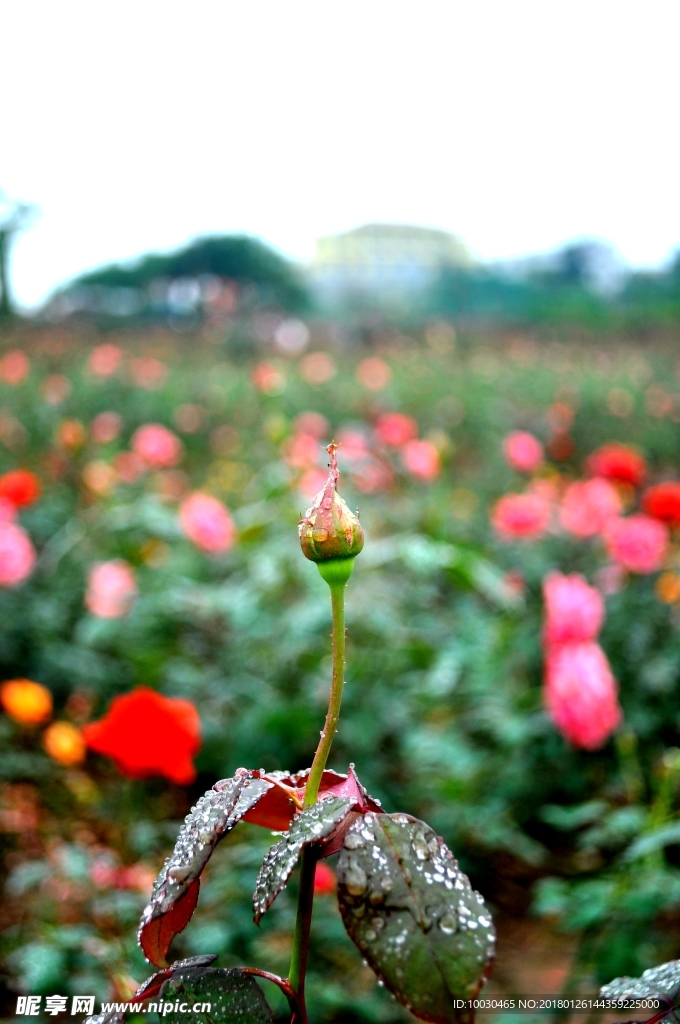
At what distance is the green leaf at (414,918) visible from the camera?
10.3 inches

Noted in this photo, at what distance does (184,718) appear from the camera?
0.92 meters

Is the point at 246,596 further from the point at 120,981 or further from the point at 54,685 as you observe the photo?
the point at 120,981

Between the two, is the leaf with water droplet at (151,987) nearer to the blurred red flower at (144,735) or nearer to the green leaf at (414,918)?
the green leaf at (414,918)

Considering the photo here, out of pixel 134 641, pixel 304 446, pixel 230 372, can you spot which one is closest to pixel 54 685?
pixel 134 641

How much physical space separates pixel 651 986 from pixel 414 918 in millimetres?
137

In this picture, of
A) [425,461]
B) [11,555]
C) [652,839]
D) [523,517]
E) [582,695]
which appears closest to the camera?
[652,839]

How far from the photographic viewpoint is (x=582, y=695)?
110cm

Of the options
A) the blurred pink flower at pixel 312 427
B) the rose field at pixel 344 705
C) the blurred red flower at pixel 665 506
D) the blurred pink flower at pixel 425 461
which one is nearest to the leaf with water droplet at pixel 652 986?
the rose field at pixel 344 705

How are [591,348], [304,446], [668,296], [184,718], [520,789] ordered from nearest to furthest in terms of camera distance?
[184,718]
[520,789]
[304,446]
[591,348]
[668,296]

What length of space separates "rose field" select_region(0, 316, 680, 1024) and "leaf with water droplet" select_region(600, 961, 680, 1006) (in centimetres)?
42

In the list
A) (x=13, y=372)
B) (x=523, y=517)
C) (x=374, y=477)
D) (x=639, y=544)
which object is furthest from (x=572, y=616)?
(x=13, y=372)

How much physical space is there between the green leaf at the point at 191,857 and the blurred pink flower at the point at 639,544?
117cm

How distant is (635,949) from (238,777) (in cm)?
84

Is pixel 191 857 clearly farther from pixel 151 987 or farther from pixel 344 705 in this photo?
pixel 344 705
